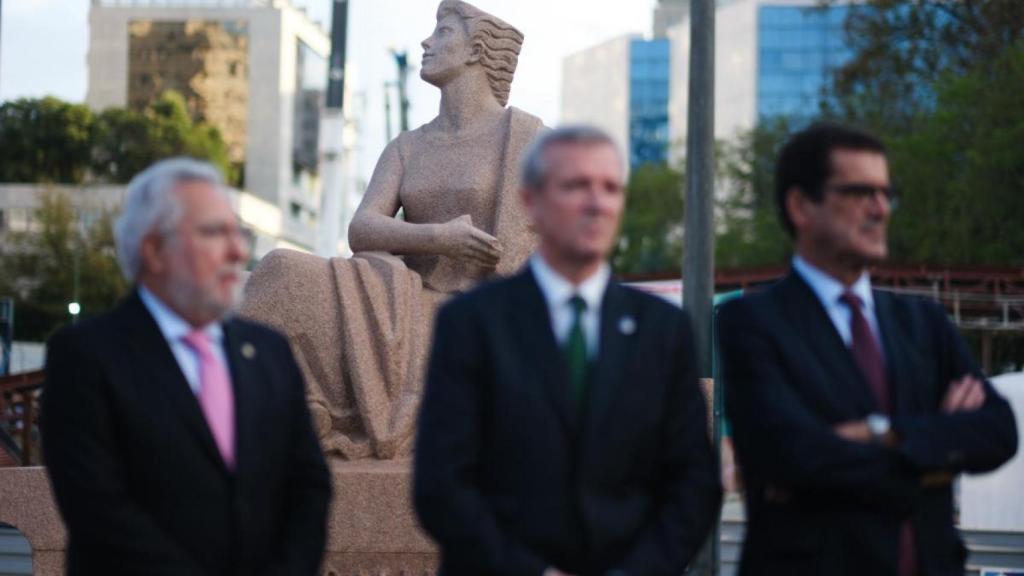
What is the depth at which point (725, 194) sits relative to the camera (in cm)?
7331

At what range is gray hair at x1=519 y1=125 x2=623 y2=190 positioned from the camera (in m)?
4.84

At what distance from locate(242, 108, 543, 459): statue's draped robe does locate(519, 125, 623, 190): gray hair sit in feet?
16.9

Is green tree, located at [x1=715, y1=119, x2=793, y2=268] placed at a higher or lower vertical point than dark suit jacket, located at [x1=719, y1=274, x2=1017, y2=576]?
higher

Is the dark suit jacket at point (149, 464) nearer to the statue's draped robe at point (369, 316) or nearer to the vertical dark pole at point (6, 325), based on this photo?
the statue's draped robe at point (369, 316)

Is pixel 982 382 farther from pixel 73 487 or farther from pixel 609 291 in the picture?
pixel 73 487

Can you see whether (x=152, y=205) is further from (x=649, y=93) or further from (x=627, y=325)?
(x=649, y=93)

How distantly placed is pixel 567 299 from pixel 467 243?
5.44 m

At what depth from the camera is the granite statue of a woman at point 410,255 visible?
33.1 ft

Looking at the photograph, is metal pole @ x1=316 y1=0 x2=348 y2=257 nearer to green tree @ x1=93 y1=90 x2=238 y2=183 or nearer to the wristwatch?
green tree @ x1=93 y1=90 x2=238 y2=183

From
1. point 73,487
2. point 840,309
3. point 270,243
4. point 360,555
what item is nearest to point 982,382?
point 840,309

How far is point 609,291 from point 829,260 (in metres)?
0.63

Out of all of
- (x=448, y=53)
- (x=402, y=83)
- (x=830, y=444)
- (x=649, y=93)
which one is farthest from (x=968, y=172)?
(x=649, y=93)

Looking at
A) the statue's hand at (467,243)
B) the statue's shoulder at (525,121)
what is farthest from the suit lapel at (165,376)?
the statue's shoulder at (525,121)

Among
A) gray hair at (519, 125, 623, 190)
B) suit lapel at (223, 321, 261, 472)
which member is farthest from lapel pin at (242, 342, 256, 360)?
gray hair at (519, 125, 623, 190)
